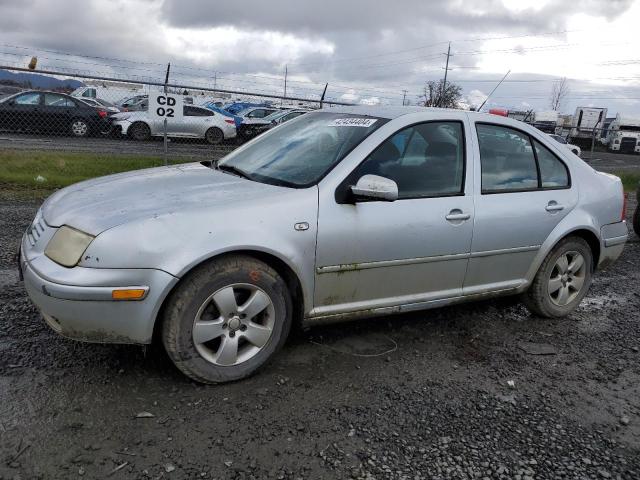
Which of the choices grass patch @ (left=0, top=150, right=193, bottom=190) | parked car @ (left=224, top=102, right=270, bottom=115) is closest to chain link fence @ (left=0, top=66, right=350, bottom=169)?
grass patch @ (left=0, top=150, right=193, bottom=190)

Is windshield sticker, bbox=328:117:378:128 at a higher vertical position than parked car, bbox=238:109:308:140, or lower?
higher

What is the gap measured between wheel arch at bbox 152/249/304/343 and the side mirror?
1.96 ft

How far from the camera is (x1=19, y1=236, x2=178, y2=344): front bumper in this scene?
2.72m

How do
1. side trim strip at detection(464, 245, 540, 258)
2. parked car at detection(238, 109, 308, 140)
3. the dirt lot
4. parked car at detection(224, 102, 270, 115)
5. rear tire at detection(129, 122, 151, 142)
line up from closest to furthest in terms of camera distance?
the dirt lot
side trim strip at detection(464, 245, 540, 258)
rear tire at detection(129, 122, 151, 142)
parked car at detection(238, 109, 308, 140)
parked car at detection(224, 102, 270, 115)

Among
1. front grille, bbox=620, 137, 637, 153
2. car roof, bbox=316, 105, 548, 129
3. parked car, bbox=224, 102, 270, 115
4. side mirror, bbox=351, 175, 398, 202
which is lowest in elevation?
front grille, bbox=620, 137, 637, 153

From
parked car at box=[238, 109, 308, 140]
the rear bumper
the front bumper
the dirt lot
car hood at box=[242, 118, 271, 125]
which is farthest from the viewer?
car hood at box=[242, 118, 271, 125]

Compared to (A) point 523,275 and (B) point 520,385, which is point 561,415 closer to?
(B) point 520,385

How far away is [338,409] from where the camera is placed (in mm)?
2967

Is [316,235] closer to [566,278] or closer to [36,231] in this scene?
[36,231]

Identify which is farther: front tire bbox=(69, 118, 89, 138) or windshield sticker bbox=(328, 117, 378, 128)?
front tire bbox=(69, 118, 89, 138)

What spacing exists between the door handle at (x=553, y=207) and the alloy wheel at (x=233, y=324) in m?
2.27

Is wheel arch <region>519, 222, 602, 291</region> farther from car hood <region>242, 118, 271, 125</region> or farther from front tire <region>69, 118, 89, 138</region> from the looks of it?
car hood <region>242, 118, 271, 125</region>

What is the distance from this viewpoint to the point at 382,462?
256cm

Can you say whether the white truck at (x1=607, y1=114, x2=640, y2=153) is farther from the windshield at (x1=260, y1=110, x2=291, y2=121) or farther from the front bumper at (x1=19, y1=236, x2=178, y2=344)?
the front bumper at (x1=19, y1=236, x2=178, y2=344)
